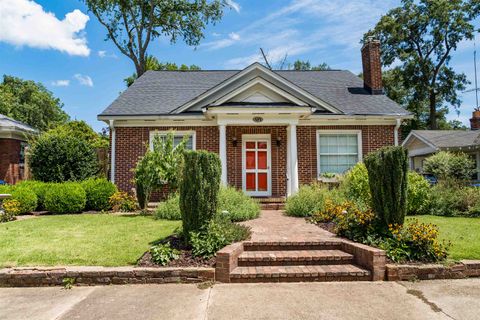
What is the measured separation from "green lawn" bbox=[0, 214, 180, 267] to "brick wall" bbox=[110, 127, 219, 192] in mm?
3463

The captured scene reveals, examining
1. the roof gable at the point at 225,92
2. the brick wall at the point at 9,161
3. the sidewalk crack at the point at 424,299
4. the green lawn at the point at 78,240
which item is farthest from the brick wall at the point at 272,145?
the sidewalk crack at the point at 424,299

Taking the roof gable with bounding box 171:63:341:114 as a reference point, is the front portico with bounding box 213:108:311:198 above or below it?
below

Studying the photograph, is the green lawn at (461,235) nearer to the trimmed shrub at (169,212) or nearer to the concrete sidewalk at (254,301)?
the concrete sidewalk at (254,301)

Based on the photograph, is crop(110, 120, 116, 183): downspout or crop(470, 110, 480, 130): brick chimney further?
crop(470, 110, 480, 130): brick chimney

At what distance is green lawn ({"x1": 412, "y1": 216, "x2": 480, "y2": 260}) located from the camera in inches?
214

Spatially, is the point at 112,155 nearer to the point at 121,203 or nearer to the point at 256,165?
the point at 121,203

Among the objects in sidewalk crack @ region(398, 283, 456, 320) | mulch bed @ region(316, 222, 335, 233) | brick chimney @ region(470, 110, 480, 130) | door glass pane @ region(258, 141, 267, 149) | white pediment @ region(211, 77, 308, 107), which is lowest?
sidewalk crack @ region(398, 283, 456, 320)

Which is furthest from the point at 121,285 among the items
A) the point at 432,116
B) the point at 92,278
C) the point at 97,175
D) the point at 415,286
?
the point at 432,116

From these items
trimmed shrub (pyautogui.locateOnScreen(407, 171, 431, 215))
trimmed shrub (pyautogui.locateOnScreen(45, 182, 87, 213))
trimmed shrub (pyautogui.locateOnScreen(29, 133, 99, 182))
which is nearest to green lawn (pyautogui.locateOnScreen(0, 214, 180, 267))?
trimmed shrub (pyautogui.locateOnScreen(45, 182, 87, 213))

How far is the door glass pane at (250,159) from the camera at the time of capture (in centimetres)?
1271

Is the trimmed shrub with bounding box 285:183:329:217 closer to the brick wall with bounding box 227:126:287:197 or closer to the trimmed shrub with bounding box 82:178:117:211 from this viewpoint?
the brick wall with bounding box 227:126:287:197

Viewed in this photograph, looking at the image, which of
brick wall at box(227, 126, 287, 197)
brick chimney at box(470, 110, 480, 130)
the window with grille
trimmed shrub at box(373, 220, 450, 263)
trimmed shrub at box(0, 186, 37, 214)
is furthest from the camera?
brick chimney at box(470, 110, 480, 130)

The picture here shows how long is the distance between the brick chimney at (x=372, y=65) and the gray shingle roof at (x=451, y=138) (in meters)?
10.4

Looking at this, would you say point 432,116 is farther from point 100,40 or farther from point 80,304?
point 80,304
